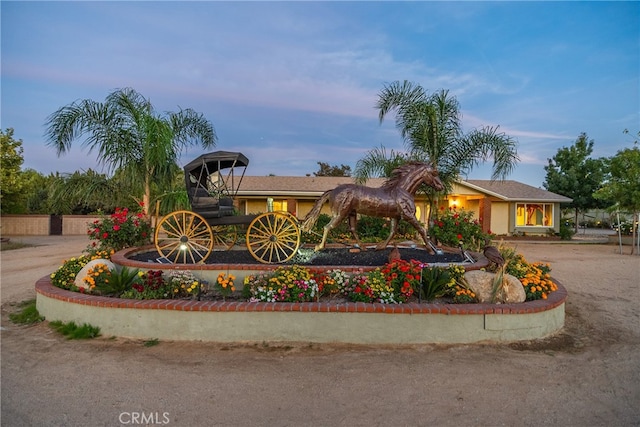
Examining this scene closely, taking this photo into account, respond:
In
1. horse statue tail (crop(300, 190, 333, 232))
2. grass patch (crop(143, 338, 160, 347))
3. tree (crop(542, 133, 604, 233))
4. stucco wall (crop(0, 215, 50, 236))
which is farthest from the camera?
tree (crop(542, 133, 604, 233))

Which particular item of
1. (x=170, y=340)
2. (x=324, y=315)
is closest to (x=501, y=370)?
(x=324, y=315)

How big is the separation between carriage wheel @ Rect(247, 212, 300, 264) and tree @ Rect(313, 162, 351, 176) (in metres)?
37.5

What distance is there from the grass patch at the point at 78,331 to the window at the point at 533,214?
24.9 meters

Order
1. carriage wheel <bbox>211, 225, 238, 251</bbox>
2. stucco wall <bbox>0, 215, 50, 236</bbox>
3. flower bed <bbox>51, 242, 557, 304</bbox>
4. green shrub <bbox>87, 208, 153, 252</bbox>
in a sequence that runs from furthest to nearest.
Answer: stucco wall <bbox>0, 215, 50, 236</bbox>
carriage wheel <bbox>211, 225, 238, 251</bbox>
green shrub <bbox>87, 208, 153, 252</bbox>
flower bed <bbox>51, 242, 557, 304</bbox>

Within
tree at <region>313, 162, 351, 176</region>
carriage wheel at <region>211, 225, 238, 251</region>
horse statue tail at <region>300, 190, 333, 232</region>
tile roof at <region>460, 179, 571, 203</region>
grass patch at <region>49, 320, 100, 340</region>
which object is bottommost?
grass patch at <region>49, 320, 100, 340</region>

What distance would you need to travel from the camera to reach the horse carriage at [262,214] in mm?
7031

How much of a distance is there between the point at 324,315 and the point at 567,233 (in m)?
24.1

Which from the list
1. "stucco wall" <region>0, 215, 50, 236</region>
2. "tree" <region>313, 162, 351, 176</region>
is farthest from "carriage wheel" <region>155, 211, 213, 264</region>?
"tree" <region>313, 162, 351, 176</region>

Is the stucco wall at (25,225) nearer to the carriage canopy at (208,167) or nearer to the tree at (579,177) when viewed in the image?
the carriage canopy at (208,167)

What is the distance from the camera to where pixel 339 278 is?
5824mm

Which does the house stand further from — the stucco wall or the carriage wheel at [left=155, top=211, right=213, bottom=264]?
the stucco wall

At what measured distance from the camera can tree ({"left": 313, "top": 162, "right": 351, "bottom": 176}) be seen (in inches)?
1752

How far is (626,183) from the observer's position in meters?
16.6

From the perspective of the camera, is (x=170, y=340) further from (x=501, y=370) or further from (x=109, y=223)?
(x=109, y=223)
